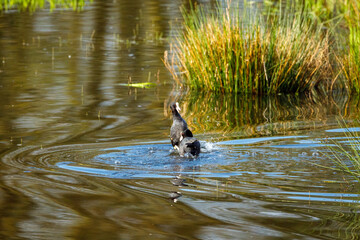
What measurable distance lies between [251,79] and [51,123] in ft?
13.1

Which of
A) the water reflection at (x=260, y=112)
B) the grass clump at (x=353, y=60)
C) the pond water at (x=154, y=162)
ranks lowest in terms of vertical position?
the water reflection at (x=260, y=112)

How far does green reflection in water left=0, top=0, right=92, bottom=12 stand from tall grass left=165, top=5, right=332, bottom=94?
15544mm

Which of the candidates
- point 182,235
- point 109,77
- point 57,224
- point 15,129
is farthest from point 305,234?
point 109,77

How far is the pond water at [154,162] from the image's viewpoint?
5.73m

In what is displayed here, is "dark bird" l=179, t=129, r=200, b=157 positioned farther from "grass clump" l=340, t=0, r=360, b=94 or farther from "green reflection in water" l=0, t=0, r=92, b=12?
"green reflection in water" l=0, t=0, r=92, b=12

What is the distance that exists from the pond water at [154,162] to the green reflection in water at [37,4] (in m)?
11.7

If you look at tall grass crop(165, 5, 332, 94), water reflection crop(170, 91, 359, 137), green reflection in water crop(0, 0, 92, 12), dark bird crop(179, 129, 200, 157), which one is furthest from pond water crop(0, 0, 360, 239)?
green reflection in water crop(0, 0, 92, 12)

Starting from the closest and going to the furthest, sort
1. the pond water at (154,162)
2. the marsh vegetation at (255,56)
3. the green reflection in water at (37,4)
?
the pond water at (154,162) < the marsh vegetation at (255,56) < the green reflection in water at (37,4)

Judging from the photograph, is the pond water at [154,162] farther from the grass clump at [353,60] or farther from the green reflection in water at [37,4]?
the green reflection in water at [37,4]

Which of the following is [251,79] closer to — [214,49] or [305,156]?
[214,49]

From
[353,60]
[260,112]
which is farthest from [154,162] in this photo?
[353,60]

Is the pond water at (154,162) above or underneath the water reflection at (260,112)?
above

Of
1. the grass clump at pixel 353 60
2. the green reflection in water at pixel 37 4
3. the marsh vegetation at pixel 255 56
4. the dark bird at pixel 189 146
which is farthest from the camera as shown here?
the green reflection in water at pixel 37 4

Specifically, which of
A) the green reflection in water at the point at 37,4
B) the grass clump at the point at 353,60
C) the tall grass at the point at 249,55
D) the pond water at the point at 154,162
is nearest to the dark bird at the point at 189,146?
the pond water at the point at 154,162
